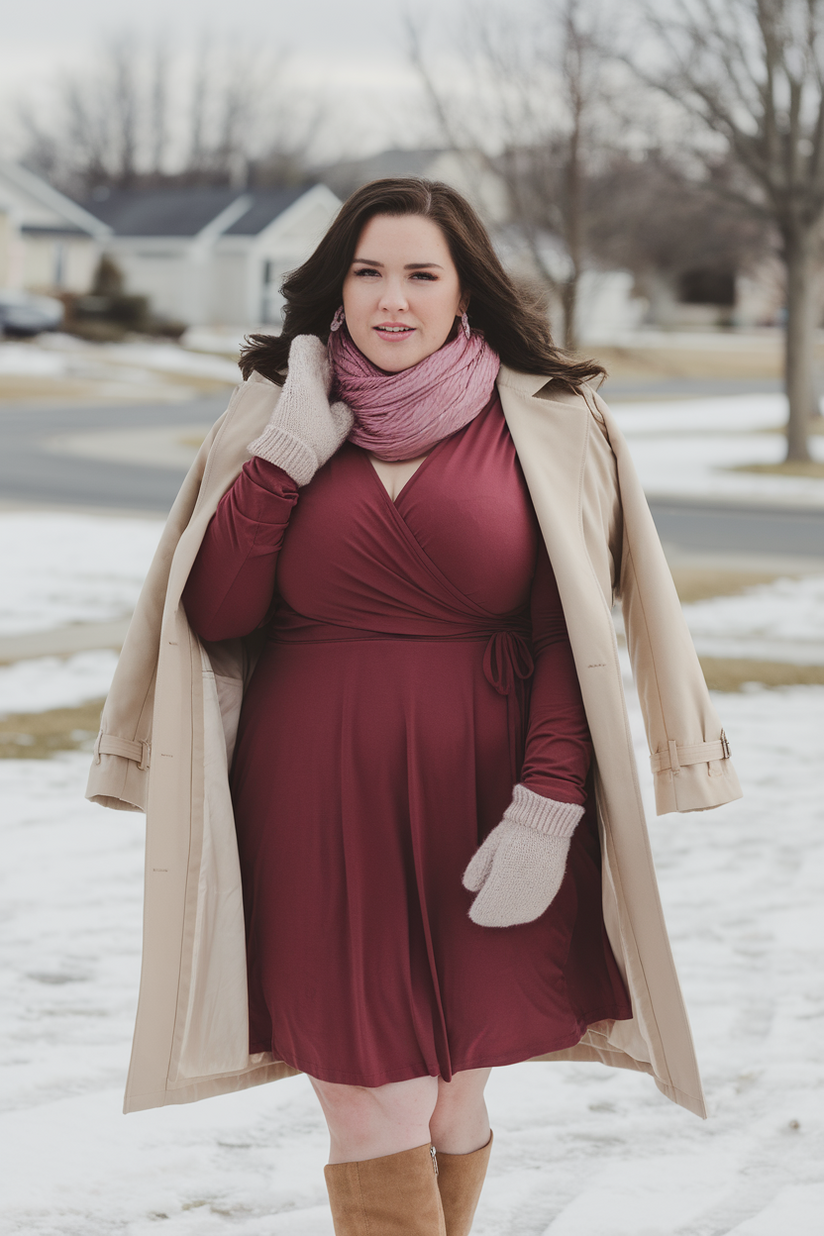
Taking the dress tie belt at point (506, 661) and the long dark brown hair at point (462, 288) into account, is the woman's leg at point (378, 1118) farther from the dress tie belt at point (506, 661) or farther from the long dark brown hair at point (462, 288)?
the long dark brown hair at point (462, 288)

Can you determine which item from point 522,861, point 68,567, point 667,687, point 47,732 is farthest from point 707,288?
point 522,861

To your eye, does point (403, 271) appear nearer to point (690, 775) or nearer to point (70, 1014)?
point (690, 775)

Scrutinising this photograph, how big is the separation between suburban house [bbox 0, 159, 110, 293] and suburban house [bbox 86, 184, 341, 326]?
1206 millimetres

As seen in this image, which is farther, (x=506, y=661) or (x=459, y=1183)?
Answer: (x=459, y=1183)

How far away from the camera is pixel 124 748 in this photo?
95.0 inches

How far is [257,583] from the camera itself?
7.41 feet

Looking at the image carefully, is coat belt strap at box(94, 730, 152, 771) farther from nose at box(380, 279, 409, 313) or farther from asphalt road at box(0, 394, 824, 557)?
asphalt road at box(0, 394, 824, 557)

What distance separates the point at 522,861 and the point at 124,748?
72 centimetres

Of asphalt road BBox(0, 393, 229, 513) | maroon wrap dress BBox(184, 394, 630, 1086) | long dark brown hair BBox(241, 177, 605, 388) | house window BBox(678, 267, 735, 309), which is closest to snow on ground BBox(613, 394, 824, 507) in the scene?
asphalt road BBox(0, 393, 229, 513)

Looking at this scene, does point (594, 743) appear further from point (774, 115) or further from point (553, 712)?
point (774, 115)

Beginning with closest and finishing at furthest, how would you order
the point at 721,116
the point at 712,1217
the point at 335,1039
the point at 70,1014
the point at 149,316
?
the point at 335,1039, the point at 712,1217, the point at 70,1014, the point at 721,116, the point at 149,316

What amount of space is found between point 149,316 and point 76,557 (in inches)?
1403

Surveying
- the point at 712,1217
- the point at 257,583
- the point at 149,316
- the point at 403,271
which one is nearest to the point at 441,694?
the point at 257,583

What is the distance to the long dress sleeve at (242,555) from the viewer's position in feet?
7.18
